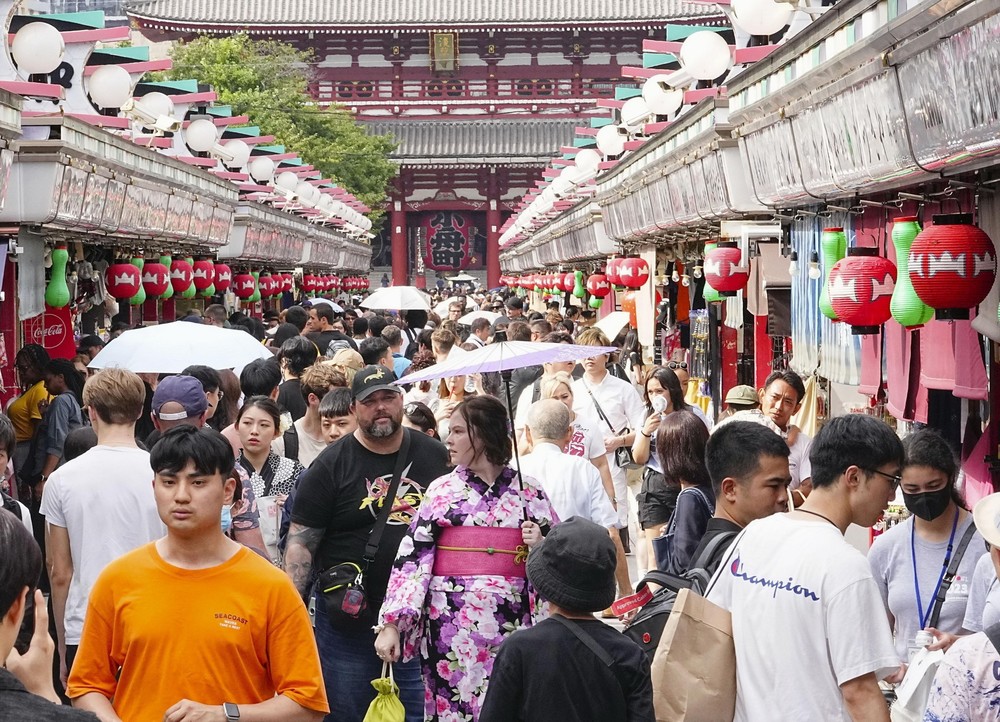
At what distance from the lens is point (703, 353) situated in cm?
1502

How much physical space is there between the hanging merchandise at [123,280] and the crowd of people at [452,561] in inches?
278

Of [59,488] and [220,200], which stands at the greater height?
[220,200]

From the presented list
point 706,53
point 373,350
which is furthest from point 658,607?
point 706,53

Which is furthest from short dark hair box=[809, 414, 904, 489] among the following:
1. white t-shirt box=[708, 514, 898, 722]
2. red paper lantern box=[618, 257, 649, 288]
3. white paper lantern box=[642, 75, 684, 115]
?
red paper lantern box=[618, 257, 649, 288]

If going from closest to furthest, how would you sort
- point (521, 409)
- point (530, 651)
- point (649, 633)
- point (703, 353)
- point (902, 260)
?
1. point (530, 651)
2. point (649, 633)
3. point (902, 260)
4. point (521, 409)
5. point (703, 353)

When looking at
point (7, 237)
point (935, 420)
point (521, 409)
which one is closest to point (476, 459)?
point (935, 420)

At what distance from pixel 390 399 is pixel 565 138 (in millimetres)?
45653

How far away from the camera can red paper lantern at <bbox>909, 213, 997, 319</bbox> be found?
5.65 metres

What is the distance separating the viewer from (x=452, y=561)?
521 cm

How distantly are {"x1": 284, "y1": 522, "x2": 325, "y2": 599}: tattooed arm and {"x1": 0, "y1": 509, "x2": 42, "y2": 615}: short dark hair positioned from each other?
2720 millimetres

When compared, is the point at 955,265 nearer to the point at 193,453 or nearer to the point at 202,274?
the point at 193,453

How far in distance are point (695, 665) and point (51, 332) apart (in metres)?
10.6

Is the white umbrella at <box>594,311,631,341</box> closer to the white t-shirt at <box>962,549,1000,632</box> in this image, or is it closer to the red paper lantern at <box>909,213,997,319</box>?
the red paper lantern at <box>909,213,997,319</box>

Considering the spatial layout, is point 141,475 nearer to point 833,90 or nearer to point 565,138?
point 833,90
